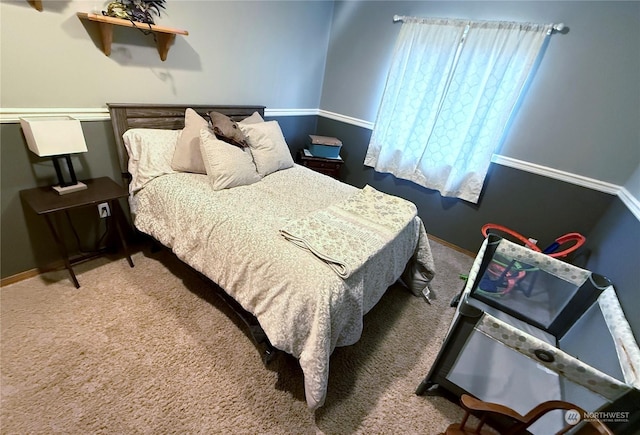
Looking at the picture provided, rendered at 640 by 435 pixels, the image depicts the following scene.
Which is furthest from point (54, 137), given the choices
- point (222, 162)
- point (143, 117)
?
point (222, 162)

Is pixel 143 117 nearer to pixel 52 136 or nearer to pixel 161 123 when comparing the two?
pixel 161 123

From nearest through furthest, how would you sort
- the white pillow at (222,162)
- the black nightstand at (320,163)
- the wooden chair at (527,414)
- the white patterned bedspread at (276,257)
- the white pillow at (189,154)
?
the wooden chair at (527,414) < the white patterned bedspread at (276,257) < the white pillow at (222,162) < the white pillow at (189,154) < the black nightstand at (320,163)

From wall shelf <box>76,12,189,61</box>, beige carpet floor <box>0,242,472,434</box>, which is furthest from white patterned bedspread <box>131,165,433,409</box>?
wall shelf <box>76,12,189,61</box>

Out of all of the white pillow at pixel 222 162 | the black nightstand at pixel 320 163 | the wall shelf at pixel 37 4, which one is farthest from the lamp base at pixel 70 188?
the black nightstand at pixel 320 163

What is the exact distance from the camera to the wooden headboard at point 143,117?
75.5 inches

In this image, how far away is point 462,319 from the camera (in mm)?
1253

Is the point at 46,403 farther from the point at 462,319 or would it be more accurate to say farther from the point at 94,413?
the point at 462,319

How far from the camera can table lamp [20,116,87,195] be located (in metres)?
1.49

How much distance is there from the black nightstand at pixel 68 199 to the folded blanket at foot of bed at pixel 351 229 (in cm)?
123

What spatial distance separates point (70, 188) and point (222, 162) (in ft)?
3.11

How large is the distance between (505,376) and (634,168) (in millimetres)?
1973

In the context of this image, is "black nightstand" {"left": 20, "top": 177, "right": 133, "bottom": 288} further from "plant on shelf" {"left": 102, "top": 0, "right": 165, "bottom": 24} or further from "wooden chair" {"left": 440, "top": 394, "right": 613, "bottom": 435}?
"wooden chair" {"left": 440, "top": 394, "right": 613, "bottom": 435}

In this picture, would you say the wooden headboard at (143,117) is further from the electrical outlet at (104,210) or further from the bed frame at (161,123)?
the electrical outlet at (104,210)

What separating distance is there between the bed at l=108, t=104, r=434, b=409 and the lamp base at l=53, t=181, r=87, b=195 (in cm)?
27
